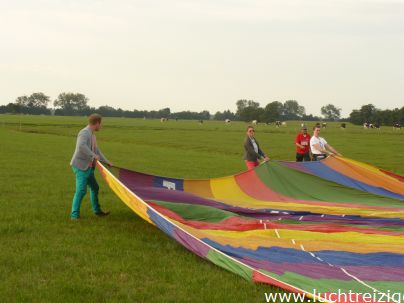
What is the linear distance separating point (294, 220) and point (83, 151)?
308 centimetres

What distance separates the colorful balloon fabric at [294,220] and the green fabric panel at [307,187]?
18 mm

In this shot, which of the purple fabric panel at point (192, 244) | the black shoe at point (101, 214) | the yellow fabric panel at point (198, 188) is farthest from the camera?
the yellow fabric panel at point (198, 188)

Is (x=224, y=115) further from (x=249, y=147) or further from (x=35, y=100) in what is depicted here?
(x=249, y=147)

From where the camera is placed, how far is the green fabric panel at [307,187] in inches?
349

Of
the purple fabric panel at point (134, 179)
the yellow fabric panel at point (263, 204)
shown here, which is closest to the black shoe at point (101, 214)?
the purple fabric panel at point (134, 179)

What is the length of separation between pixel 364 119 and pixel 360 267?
339 feet

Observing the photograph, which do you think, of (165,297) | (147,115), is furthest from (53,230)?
(147,115)

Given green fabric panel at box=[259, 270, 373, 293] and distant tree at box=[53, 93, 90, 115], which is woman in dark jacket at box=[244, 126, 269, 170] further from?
distant tree at box=[53, 93, 90, 115]

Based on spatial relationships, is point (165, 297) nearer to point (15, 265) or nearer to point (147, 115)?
point (15, 265)

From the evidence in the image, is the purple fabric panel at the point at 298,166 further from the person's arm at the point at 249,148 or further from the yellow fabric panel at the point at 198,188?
the yellow fabric panel at the point at 198,188

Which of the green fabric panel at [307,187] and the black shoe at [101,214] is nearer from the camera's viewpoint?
the black shoe at [101,214]

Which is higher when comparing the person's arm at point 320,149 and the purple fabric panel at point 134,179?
the person's arm at point 320,149

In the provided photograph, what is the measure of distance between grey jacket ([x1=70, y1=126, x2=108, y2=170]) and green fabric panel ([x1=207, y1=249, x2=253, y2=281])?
112 inches

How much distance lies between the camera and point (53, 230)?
6805 millimetres
